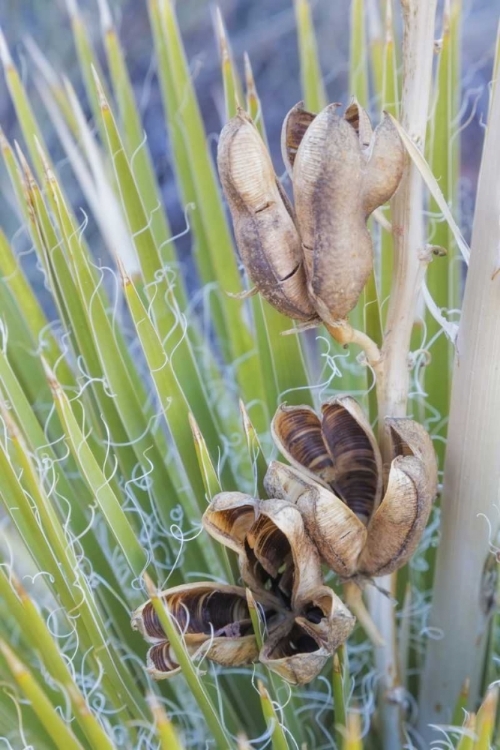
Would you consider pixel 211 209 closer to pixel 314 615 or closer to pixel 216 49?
pixel 314 615

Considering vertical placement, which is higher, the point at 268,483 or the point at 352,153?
the point at 352,153

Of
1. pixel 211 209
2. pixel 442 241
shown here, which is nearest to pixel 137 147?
pixel 211 209

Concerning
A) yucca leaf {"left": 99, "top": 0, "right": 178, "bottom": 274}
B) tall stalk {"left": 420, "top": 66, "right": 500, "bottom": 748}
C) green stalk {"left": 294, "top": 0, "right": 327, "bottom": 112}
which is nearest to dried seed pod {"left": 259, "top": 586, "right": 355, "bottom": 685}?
tall stalk {"left": 420, "top": 66, "right": 500, "bottom": 748}

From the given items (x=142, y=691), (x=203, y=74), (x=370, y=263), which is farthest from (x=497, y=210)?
(x=203, y=74)

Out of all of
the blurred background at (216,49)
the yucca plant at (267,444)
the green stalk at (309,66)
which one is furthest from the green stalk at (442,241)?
the blurred background at (216,49)

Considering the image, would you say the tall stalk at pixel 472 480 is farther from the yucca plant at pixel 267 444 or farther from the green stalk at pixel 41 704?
the green stalk at pixel 41 704

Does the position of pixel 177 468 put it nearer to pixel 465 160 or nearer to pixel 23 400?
pixel 23 400

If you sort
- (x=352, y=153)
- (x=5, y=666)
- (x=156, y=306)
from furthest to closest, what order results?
1. (x=156, y=306)
2. (x=5, y=666)
3. (x=352, y=153)
